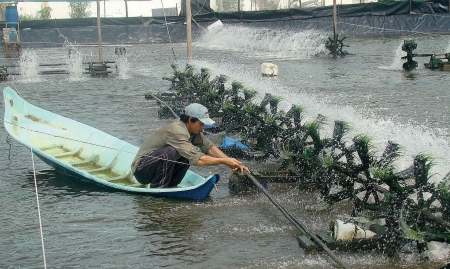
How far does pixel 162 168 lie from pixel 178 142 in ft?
1.39

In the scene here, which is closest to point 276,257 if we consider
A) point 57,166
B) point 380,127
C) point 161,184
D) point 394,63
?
point 161,184

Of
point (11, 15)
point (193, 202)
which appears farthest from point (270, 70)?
point (11, 15)

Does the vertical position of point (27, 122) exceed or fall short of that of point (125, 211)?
it exceeds it

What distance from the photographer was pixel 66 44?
113ft

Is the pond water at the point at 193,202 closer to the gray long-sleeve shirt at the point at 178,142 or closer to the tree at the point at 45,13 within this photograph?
the gray long-sleeve shirt at the point at 178,142

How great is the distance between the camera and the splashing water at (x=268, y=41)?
26.3m

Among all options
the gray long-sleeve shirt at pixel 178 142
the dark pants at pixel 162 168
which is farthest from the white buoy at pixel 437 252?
the dark pants at pixel 162 168

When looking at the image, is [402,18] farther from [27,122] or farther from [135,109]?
[27,122]

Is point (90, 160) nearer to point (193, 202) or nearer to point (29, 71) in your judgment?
point (193, 202)

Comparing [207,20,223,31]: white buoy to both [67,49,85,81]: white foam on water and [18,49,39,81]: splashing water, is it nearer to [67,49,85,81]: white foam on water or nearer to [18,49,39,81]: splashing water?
[67,49,85,81]: white foam on water

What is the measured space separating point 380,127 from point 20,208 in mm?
5812

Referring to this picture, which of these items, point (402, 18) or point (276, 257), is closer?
point (276, 257)

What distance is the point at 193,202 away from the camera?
7.18 meters

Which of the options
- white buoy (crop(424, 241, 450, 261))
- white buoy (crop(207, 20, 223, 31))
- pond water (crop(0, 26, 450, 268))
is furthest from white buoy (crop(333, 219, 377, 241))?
white buoy (crop(207, 20, 223, 31))
